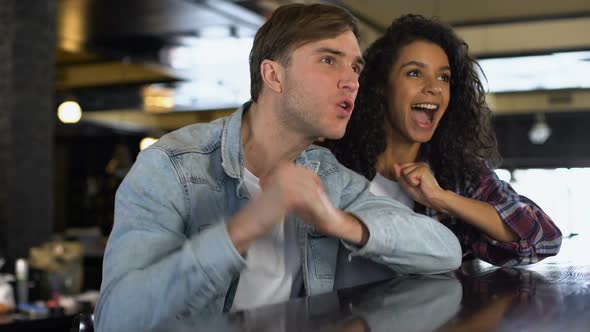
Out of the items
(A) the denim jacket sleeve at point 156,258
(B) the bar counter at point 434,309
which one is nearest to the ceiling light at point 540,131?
(B) the bar counter at point 434,309

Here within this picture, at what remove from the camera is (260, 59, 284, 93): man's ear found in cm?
159

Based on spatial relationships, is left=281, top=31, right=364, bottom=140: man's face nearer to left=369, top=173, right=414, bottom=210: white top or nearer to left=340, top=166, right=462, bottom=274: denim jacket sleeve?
left=340, top=166, right=462, bottom=274: denim jacket sleeve

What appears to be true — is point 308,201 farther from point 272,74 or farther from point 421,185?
point 421,185

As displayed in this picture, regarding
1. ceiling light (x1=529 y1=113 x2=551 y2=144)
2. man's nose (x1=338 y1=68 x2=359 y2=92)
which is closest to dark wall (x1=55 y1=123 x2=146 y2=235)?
ceiling light (x1=529 y1=113 x2=551 y2=144)

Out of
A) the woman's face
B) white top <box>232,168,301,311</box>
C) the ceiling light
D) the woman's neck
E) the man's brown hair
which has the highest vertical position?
the man's brown hair

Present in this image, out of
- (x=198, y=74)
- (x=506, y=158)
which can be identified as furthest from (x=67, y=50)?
(x=506, y=158)

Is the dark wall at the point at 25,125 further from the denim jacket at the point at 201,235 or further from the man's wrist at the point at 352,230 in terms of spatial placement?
the man's wrist at the point at 352,230

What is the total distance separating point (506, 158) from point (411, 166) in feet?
38.4

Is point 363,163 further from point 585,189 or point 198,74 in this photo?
point 585,189

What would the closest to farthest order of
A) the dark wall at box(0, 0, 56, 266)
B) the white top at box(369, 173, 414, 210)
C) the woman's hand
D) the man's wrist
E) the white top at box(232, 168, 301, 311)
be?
the man's wrist
the white top at box(232, 168, 301, 311)
the woman's hand
the white top at box(369, 173, 414, 210)
the dark wall at box(0, 0, 56, 266)

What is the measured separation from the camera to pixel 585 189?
11.8m

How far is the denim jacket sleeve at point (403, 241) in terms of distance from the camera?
4.61 ft

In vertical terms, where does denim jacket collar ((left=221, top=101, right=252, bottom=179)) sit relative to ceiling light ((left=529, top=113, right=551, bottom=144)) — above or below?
above

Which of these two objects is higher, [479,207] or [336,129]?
[336,129]
